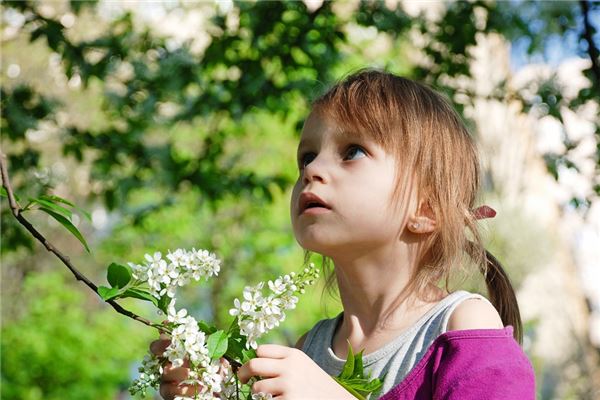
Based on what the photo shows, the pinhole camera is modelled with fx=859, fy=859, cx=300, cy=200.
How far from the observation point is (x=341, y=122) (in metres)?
1.39

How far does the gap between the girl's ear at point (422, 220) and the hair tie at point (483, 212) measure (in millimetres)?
102

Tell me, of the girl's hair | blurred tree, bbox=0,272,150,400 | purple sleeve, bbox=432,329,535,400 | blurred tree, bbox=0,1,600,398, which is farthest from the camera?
blurred tree, bbox=0,272,150,400

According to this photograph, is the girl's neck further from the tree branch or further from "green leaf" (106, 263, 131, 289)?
the tree branch

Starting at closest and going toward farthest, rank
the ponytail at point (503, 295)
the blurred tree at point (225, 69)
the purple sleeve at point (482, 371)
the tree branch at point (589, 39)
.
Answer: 1. the purple sleeve at point (482, 371)
2. the ponytail at point (503, 295)
3. the tree branch at point (589, 39)
4. the blurred tree at point (225, 69)

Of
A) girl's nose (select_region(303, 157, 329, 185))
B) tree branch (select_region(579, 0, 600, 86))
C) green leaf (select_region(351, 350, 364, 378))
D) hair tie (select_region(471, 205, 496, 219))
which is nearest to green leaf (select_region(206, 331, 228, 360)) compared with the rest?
green leaf (select_region(351, 350, 364, 378))

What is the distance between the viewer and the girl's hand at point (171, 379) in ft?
3.97

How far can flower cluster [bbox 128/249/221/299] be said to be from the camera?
1.06 metres

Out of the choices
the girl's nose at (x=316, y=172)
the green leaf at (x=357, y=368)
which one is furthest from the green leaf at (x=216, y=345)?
the girl's nose at (x=316, y=172)

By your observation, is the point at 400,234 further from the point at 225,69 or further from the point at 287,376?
the point at 225,69

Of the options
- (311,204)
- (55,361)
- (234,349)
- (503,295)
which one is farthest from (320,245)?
(55,361)

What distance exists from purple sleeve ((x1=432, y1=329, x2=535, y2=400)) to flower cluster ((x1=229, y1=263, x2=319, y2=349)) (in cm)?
27

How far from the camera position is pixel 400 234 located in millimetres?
1373

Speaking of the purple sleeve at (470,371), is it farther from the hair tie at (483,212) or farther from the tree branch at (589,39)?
the tree branch at (589,39)

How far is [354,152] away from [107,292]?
493 mm
